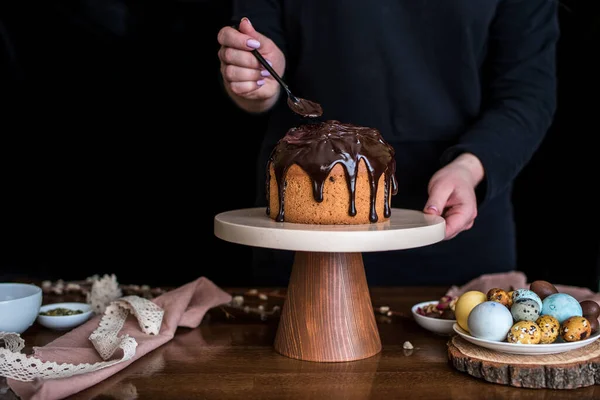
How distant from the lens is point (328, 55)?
6.68 ft

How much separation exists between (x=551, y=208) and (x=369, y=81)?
1.41m

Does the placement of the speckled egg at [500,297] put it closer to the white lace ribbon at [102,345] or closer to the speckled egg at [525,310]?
the speckled egg at [525,310]

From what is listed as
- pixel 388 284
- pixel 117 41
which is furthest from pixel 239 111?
pixel 388 284

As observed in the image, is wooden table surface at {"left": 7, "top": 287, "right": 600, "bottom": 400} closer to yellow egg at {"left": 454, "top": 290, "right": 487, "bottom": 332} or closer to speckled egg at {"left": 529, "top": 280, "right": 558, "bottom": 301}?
yellow egg at {"left": 454, "top": 290, "right": 487, "bottom": 332}

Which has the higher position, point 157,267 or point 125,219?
point 125,219

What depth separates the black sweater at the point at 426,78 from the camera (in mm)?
1987

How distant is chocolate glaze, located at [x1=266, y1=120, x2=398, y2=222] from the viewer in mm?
1307

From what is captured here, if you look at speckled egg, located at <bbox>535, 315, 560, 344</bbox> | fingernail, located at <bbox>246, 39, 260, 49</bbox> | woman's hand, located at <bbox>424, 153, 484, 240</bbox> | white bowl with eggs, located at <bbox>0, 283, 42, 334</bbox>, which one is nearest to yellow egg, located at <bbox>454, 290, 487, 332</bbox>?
speckled egg, located at <bbox>535, 315, 560, 344</bbox>

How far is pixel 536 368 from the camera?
1.14m

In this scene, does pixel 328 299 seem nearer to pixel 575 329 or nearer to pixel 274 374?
pixel 274 374

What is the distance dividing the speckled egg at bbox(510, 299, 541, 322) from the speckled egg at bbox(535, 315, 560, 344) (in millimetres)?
19

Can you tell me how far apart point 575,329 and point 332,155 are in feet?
1.72

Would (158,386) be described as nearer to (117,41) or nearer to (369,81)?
(369,81)

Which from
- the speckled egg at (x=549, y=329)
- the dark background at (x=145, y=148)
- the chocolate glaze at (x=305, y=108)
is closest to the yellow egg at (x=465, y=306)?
the speckled egg at (x=549, y=329)
